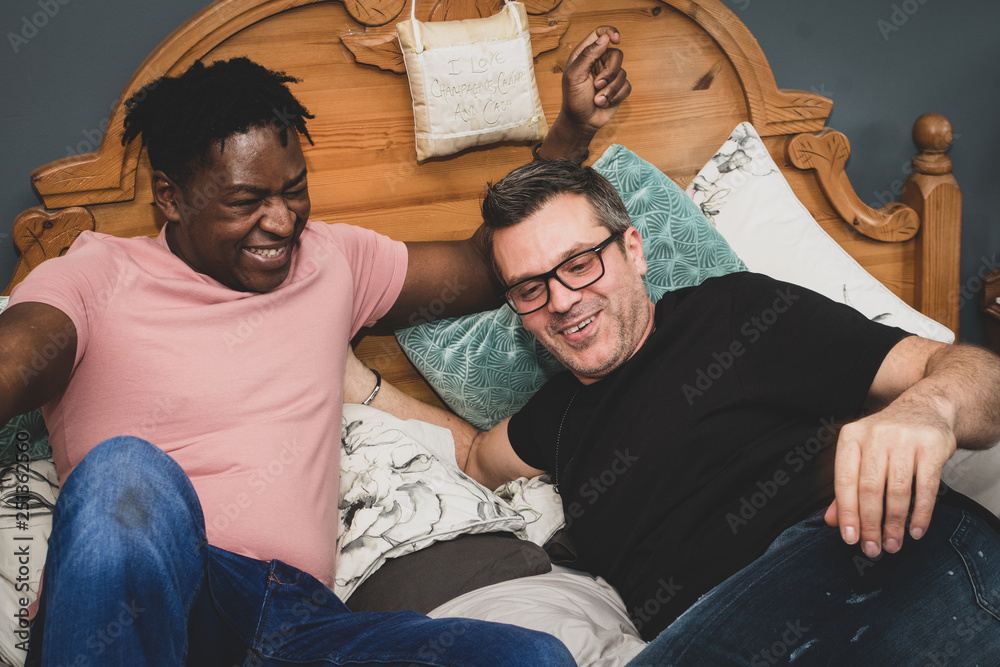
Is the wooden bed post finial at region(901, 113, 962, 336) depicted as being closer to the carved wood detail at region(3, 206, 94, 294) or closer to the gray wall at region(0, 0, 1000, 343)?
the gray wall at region(0, 0, 1000, 343)

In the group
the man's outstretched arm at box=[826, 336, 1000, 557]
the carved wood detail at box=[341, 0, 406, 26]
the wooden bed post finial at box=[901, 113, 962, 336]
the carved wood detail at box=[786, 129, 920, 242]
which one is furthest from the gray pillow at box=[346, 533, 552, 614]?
the wooden bed post finial at box=[901, 113, 962, 336]

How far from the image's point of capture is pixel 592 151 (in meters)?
1.80

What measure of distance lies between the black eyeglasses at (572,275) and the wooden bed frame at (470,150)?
478mm

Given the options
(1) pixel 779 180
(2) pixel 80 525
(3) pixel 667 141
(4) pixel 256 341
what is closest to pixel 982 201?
(1) pixel 779 180

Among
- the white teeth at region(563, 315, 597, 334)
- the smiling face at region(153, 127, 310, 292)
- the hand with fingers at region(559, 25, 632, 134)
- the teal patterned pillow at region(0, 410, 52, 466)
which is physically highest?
the hand with fingers at region(559, 25, 632, 134)

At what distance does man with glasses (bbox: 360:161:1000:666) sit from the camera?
882 millimetres

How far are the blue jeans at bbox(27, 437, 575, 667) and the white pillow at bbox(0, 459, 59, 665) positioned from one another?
0.22 meters

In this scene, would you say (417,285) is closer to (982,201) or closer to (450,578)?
(450,578)

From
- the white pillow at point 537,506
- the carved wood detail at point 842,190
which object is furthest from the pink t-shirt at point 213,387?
the carved wood detail at point 842,190

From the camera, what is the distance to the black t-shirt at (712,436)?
1137mm

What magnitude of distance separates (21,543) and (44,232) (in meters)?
0.61

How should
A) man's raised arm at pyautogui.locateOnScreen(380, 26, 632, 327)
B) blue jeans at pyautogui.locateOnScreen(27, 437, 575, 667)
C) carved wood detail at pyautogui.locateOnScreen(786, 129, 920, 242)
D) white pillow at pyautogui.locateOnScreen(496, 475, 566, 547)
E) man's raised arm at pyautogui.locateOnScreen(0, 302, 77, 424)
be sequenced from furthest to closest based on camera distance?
carved wood detail at pyautogui.locateOnScreen(786, 129, 920, 242), man's raised arm at pyautogui.locateOnScreen(380, 26, 632, 327), white pillow at pyautogui.locateOnScreen(496, 475, 566, 547), man's raised arm at pyautogui.locateOnScreen(0, 302, 77, 424), blue jeans at pyautogui.locateOnScreen(27, 437, 575, 667)

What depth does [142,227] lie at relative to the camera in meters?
1.52

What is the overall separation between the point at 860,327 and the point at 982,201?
1359 millimetres
